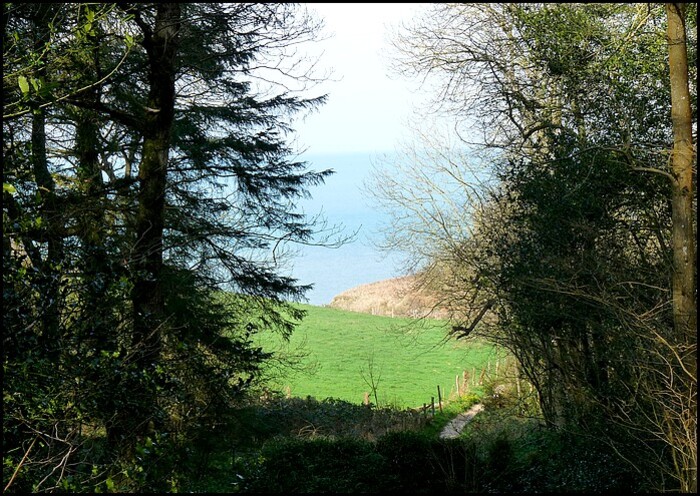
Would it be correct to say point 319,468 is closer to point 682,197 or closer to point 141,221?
point 141,221

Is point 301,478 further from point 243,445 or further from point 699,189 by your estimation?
point 699,189

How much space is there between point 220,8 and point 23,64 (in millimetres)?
3859

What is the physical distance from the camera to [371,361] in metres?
21.0

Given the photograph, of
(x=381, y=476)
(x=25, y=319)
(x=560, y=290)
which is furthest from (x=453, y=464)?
(x=25, y=319)

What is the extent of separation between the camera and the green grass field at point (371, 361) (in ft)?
61.5

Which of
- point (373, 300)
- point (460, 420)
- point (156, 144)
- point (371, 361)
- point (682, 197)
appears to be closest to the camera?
point (682, 197)

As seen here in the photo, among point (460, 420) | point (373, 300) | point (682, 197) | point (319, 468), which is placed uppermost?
point (373, 300)

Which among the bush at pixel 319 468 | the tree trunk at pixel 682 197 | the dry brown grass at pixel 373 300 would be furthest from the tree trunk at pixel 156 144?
the dry brown grass at pixel 373 300

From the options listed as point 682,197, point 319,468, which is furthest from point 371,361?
point 682,197

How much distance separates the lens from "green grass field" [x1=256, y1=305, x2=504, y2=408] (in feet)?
61.5

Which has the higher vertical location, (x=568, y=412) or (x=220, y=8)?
(x=220, y=8)

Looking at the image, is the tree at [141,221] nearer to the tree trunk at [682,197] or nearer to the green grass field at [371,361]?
the tree trunk at [682,197]

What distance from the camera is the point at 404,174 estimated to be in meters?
14.8

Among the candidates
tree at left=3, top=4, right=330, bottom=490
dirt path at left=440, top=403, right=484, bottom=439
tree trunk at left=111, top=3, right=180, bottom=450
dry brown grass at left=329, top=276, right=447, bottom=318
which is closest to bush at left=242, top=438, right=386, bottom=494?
tree at left=3, top=4, right=330, bottom=490
